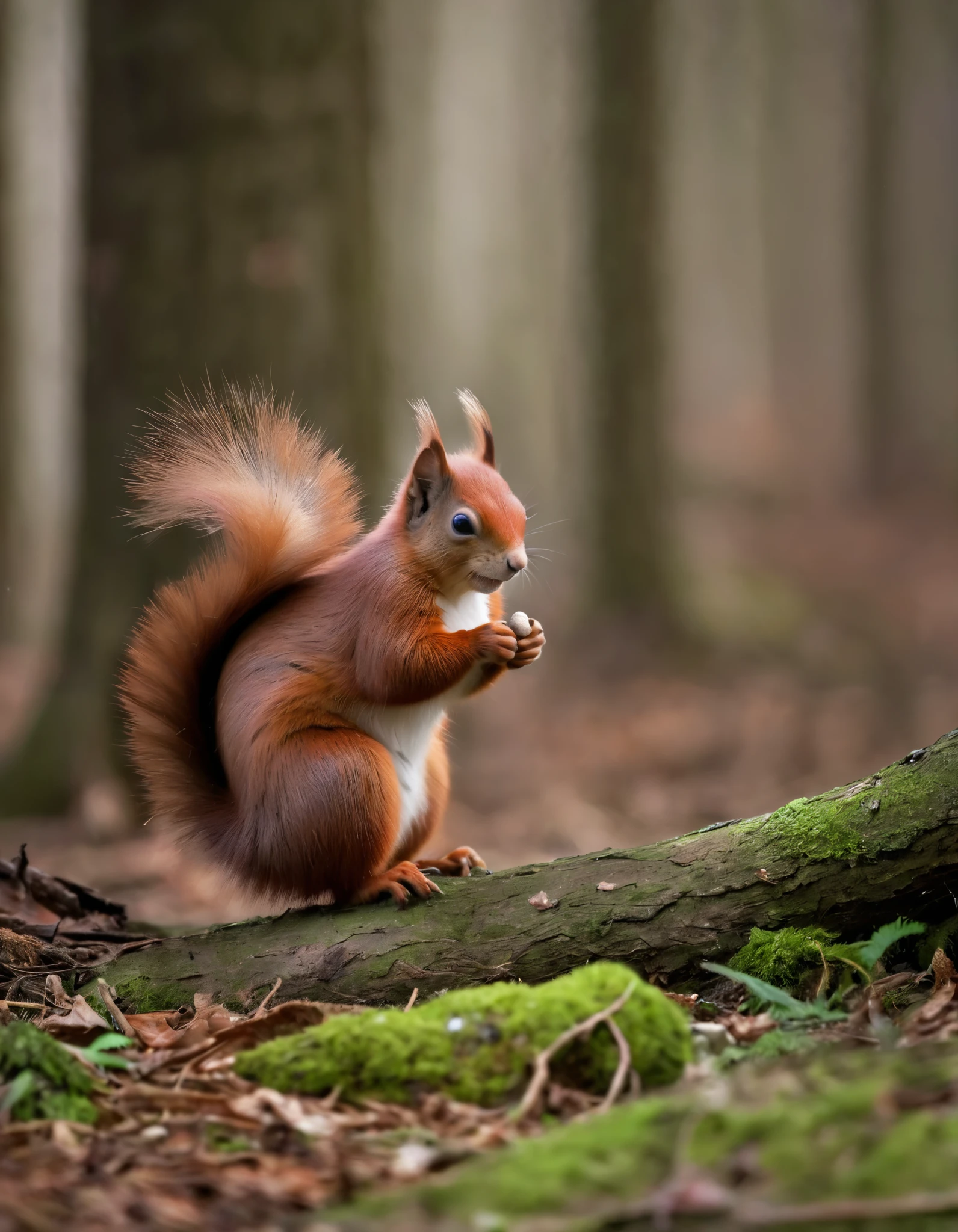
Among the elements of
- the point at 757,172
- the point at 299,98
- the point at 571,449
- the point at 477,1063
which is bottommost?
the point at 477,1063

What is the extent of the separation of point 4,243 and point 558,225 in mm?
10449

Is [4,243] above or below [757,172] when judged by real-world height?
below

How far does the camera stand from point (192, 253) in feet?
17.7

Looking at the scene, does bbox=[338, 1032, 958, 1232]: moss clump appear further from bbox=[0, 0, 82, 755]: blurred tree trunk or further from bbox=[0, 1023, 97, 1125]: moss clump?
bbox=[0, 0, 82, 755]: blurred tree trunk

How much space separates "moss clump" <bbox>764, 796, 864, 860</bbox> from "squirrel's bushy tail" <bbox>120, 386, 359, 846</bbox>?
52.6 inches

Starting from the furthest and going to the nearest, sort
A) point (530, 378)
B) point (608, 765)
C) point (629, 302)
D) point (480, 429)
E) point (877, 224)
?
point (530, 378) → point (877, 224) → point (629, 302) → point (608, 765) → point (480, 429)

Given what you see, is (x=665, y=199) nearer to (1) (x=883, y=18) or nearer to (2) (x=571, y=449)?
(2) (x=571, y=449)

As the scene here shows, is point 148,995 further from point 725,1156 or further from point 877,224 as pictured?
point 877,224

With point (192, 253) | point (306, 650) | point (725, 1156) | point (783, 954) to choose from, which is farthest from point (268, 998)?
point (192, 253)

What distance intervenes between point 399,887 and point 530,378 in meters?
16.8

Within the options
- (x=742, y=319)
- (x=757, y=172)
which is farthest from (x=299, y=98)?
(x=742, y=319)

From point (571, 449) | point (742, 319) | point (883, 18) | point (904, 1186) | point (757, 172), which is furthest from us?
point (742, 319)

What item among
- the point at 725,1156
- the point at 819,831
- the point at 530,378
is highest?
the point at 530,378

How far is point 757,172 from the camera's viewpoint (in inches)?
896
